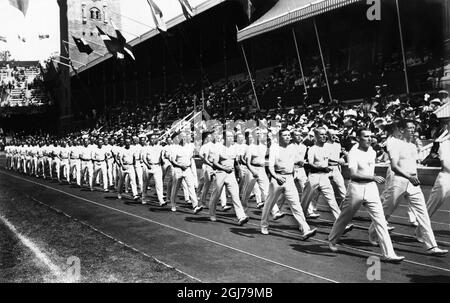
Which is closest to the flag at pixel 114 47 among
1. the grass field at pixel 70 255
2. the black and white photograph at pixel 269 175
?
the black and white photograph at pixel 269 175

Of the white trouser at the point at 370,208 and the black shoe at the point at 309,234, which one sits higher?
the white trouser at the point at 370,208

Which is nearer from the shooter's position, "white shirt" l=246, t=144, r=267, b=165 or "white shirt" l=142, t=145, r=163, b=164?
"white shirt" l=246, t=144, r=267, b=165

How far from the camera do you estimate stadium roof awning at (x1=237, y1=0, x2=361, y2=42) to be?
18.1 m

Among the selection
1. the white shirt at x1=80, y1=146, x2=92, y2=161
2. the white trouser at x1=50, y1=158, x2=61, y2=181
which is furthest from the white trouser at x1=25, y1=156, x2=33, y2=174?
the white shirt at x1=80, y1=146, x2=92, y2=161

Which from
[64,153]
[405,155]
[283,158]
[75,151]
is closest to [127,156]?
[75,151]

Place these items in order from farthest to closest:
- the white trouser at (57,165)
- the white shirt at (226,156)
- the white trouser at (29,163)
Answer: the white trouser at (29,163) → the white trouser at (57,165) → the white shirt at (226,156)

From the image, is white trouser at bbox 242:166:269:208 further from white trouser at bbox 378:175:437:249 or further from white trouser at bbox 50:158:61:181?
white trouser at bbox 50:158:61:181

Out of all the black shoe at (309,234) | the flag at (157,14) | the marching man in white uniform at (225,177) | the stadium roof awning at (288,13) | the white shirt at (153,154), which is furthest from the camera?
the flag at (157,14)

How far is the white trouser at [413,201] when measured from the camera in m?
7.14

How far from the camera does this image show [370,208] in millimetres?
6812

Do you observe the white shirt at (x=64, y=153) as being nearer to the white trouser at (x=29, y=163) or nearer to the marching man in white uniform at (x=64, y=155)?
the marching man in white uniform at (x=64, y=155)

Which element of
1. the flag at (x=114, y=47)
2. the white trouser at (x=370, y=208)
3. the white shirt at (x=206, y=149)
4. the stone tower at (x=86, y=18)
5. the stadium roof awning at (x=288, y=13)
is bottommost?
the white trouser at (x=370, y=208)

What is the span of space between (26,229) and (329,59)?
17.0 m

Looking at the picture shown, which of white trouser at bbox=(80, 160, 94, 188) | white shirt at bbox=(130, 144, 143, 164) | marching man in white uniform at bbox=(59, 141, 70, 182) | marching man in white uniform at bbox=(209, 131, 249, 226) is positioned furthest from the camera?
marching man in white uniform at bbox=(59, 141, 70, 182)
